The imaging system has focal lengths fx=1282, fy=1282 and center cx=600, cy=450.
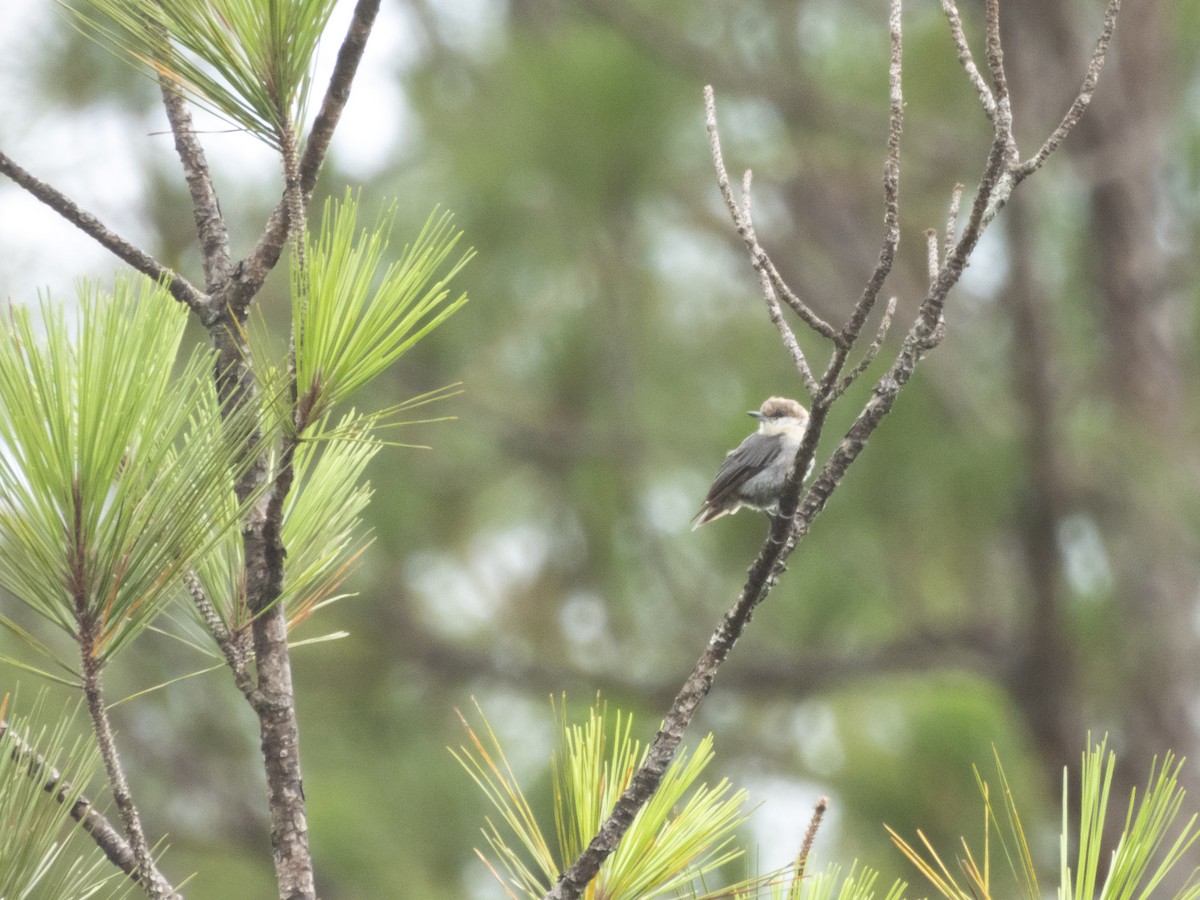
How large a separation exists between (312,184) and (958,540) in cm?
381

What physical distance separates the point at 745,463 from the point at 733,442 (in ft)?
3.03

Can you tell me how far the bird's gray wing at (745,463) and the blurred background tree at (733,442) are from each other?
30.7 inches

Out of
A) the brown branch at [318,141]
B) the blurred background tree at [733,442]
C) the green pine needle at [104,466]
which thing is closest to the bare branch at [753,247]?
the brown branch at [318,141]

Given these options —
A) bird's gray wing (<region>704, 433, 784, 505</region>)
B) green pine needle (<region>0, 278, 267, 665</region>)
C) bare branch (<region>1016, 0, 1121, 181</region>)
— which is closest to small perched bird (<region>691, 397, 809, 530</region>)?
bird's gray wing (<region>704, 433, 784, 505</region>)

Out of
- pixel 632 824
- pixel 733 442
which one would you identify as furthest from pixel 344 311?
pixel 733 442

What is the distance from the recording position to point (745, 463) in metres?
3.22

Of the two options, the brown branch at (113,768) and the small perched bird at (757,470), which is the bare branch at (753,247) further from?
the small perched bird at (757,470)

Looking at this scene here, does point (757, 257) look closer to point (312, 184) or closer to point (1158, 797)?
point (312, 184)

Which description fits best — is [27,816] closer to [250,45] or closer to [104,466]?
[104,466]

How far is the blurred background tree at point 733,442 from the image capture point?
4391 millimetres

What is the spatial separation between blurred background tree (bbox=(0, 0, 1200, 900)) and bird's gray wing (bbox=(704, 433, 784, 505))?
0.78m

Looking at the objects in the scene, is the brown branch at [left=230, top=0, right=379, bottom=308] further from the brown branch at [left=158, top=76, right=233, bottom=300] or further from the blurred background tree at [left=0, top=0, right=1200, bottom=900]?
the blurred background tree at [left=0, top=0, right=1200, bottom=900]

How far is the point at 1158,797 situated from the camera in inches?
43.4

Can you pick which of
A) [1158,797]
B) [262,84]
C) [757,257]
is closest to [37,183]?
[262,84]
